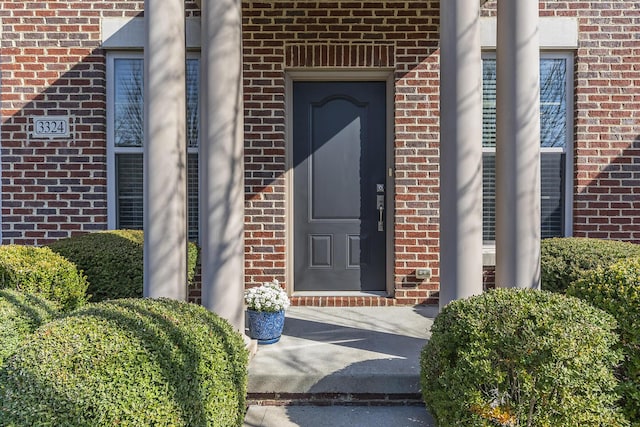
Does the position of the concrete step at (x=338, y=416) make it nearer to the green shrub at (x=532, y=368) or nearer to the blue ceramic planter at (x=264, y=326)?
the green shrub at (x=532, y=368)

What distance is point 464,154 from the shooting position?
3088 mm

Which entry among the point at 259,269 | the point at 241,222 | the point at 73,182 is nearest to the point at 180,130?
the point at 241,222

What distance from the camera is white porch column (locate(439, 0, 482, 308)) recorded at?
309cm

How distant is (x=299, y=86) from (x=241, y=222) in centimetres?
231

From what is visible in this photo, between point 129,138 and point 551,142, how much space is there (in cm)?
487

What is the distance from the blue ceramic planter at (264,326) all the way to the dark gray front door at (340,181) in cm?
141

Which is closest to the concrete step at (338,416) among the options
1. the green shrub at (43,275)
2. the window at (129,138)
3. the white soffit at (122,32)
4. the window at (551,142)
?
the green shrub at (43,275)

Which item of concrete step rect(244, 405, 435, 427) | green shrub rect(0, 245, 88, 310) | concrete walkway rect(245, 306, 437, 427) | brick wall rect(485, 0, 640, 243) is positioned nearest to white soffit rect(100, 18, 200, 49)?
green shrub rect(0, 245, 88, 310)

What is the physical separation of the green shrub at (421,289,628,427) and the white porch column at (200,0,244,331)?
172cm

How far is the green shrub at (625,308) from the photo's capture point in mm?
2355

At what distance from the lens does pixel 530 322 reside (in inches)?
89.0

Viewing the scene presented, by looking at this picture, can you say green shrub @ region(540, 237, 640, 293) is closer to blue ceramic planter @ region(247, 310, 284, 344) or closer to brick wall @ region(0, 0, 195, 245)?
blue ceramic planter @ region(247, 310, 284, 344)

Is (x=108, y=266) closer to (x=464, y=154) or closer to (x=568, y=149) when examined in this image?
(x=464, y=154)

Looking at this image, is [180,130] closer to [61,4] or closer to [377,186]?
[377,186]
